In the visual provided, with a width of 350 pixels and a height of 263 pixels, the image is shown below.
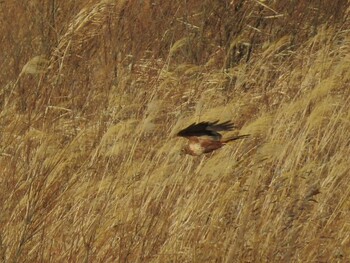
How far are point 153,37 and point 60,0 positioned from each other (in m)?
0.64

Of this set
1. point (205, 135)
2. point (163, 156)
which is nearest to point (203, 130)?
point (205, 135)

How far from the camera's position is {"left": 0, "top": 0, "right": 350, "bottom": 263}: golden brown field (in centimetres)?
284

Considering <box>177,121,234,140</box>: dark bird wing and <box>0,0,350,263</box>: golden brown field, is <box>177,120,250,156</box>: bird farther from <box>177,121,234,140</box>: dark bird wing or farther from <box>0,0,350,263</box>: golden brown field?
<box>0,0,350,263</box>: golden brown field

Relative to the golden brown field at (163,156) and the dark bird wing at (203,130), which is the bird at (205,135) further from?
the golden brown field at (163,156)

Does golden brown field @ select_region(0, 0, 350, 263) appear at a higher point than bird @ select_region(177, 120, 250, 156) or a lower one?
lower

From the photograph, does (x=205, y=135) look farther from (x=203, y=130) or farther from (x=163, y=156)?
(x=163, y=156)

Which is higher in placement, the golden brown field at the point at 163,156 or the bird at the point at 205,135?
the bird at the point at 205,135

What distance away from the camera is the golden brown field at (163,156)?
2.84 meters

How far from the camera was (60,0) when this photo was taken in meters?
5.67

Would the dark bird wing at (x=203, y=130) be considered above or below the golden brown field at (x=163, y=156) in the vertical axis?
above

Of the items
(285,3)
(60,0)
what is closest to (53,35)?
(60,0)

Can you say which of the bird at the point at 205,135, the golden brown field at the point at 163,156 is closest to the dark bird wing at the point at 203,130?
the bird at the point at 205,135

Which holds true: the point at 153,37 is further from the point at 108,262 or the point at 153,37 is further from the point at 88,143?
the point at 108,262

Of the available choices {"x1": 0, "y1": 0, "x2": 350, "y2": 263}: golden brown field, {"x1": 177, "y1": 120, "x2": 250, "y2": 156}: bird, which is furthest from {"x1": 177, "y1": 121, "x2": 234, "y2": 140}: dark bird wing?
{"x1": 0, "y1": 0, "x2": 350, "y2": 263}: golden brown field
